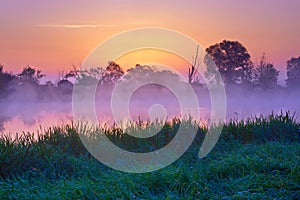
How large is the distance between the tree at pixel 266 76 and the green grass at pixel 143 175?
17.7 metres

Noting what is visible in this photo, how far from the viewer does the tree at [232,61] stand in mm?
25672

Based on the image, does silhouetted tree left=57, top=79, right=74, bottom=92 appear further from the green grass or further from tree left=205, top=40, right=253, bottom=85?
the green grass

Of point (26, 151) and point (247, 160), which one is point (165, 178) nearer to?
point (247, 160)

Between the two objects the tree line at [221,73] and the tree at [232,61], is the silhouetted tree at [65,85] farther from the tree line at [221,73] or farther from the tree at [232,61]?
the tree at [232,61]

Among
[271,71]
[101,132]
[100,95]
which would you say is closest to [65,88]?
[100,95]

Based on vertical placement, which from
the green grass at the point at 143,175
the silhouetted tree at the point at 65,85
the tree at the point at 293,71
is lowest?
the green grass at the point at 143,175

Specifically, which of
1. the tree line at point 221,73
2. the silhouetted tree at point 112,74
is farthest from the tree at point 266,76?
the silhouetted tree at point 112,74

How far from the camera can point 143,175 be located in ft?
14.3

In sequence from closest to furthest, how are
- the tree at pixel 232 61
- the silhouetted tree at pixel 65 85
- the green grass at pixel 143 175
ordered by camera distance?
the green grass at pixel 143 175
the silhouetted tree at pixel 65 85
the tree at pixel 232 61

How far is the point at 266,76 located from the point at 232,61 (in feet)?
7.75

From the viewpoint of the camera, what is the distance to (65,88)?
23859mm

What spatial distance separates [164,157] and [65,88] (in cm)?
1882

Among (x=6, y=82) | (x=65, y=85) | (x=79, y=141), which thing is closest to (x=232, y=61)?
(x=65, y=85)

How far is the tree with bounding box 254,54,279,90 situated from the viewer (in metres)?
23.9
